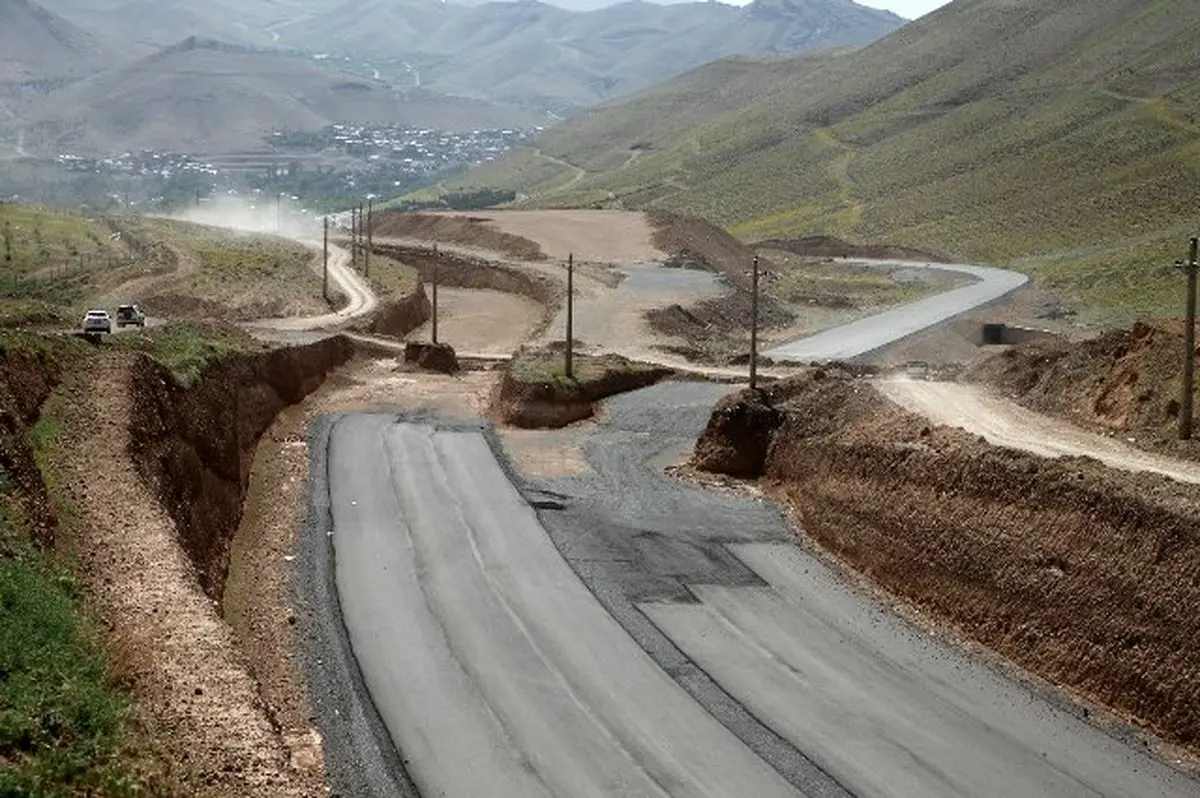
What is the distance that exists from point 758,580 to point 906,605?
3546mm

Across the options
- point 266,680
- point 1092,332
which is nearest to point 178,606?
point 266,680

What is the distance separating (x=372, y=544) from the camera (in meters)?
34.4

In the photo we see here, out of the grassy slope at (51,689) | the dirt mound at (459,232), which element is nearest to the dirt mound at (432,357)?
the grassy slope at (51,689)

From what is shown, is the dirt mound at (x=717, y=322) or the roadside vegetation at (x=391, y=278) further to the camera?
the roadside vegetation at (x=391, y=278)

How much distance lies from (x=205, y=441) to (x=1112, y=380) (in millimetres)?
24936

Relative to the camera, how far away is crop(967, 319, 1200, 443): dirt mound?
115 feet

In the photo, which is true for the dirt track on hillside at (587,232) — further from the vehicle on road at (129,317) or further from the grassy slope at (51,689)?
the grassy slope at (51,689)

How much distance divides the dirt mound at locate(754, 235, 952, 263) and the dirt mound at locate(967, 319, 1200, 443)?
78.0 meters

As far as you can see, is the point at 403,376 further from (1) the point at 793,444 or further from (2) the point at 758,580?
(2) the point at 758,580

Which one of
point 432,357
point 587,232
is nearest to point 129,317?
point 432,357

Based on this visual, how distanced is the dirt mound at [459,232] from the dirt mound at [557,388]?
52571mm

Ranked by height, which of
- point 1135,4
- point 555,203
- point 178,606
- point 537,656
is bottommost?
point 537,656

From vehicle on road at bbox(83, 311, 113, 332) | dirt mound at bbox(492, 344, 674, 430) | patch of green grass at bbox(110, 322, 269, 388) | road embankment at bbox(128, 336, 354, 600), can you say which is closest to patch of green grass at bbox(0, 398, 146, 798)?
road embankment at bbox(128, 336, 354, 600)

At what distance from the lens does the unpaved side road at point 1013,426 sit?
102ft
